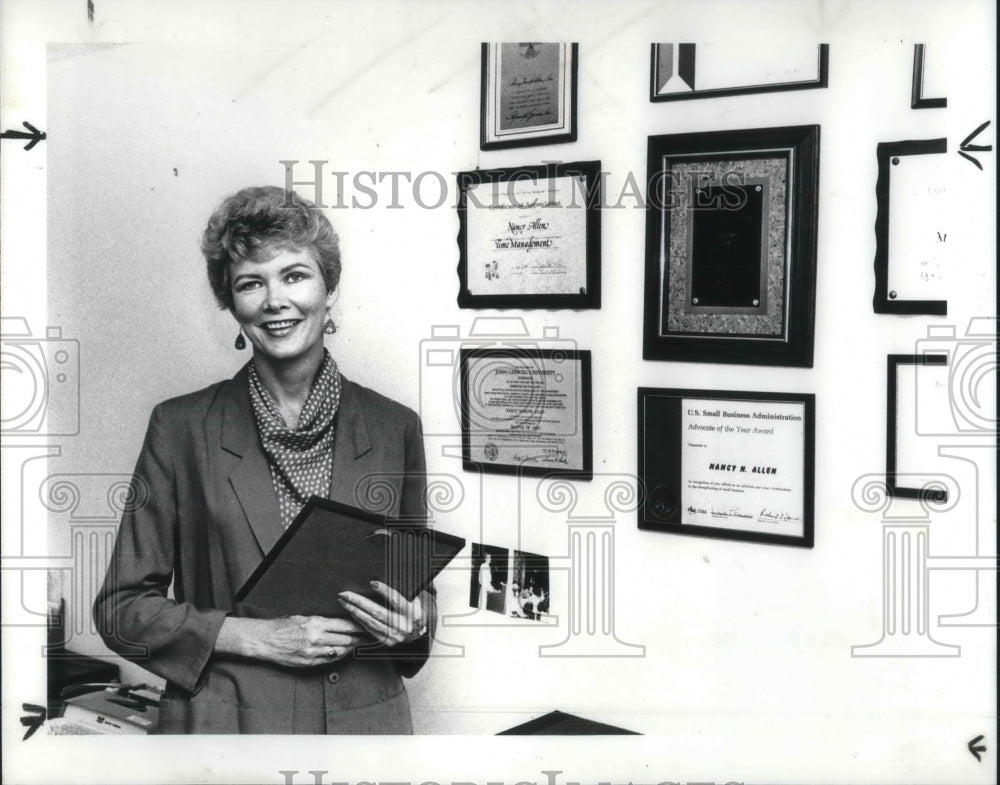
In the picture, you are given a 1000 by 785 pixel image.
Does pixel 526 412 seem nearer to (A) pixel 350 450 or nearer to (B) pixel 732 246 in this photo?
(A) pixel 350 450

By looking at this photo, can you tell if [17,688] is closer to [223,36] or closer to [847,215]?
[223,36]

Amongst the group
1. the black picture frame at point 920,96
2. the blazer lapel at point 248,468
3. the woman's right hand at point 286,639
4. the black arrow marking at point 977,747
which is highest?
the black picture frame at point 920,96

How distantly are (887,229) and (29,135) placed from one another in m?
1.18

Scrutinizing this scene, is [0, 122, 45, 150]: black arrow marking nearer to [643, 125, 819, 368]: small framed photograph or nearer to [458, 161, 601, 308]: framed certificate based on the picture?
Result: [458, 161, 601, 308]: framed certificate

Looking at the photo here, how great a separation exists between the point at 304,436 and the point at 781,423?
2.12ft

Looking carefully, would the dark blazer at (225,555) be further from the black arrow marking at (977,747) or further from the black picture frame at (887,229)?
the black arrow marking at (977,747)

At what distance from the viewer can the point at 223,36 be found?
4.16 ft

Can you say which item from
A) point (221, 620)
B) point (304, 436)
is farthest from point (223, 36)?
point (221, 620)

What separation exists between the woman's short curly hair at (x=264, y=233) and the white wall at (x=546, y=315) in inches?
0.8

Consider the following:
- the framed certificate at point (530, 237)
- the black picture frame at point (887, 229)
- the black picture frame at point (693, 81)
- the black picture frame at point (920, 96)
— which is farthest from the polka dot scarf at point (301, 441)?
the black picture frame at point (920, 96)

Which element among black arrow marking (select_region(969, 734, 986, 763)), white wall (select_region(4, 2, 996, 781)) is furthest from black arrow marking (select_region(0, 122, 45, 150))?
black arrow marking (select_region(969, 734, 986, 763))

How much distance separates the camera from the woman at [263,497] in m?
1.24

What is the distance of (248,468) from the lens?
124 centimetres

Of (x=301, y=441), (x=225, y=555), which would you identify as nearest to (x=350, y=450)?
(x=301, y=441)
